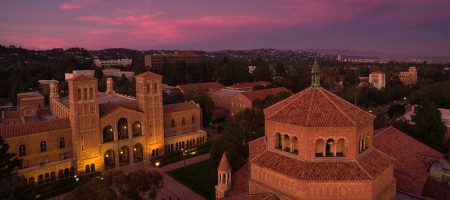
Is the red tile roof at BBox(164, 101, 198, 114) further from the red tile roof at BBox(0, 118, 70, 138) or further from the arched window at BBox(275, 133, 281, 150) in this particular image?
the arched window at BBox(275, 133, 281, 150)

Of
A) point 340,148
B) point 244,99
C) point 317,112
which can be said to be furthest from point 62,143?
point 244,99

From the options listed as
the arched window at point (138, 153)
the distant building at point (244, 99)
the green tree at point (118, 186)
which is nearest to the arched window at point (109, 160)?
the arched window at point (138, 153)

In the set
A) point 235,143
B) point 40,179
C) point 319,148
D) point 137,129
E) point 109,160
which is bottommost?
point 40,179

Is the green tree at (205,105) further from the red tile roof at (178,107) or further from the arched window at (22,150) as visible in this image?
the arched window at (22,150)

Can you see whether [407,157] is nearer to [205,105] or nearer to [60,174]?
[60,174]

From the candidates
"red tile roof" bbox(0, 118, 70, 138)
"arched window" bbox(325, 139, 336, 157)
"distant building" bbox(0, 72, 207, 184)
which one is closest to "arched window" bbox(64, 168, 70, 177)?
"distant building" bbox(0, 72, 207, 184)
